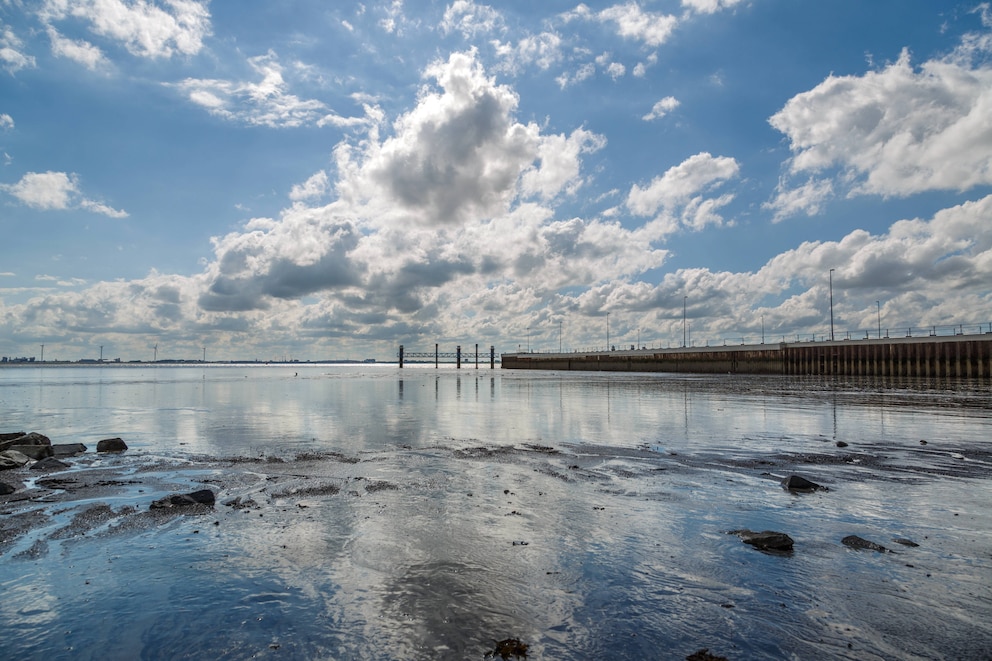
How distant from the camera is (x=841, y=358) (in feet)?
275

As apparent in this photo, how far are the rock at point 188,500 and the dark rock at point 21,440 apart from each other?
908 centimetres

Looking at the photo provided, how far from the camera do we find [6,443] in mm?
15555

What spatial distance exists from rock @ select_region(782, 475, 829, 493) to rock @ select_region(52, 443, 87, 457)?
1925cm

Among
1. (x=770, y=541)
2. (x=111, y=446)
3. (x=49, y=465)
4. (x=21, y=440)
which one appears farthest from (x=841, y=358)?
(x=21, y=440)

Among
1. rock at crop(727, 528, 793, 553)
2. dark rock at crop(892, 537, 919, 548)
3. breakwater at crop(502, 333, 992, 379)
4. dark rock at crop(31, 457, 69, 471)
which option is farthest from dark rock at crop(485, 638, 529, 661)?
breakwater at crop(502, 333, 992, 379)

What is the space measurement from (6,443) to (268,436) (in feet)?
23.6

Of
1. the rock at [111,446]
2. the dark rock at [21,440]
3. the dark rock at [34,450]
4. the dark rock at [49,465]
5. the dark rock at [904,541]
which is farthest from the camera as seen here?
the rock at [111,446]

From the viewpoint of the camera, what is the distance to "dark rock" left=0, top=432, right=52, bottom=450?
1555 centimetres

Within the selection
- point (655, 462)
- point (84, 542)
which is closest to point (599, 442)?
point (655, 462)

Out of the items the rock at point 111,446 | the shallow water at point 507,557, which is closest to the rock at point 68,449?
the rock at point 111,446

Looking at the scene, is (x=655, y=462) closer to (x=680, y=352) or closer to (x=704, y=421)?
(x=704, y=421)

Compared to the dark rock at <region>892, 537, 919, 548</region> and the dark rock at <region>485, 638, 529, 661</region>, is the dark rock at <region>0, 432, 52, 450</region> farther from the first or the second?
the dark rock at <region>892, 537, 919, 548</region>

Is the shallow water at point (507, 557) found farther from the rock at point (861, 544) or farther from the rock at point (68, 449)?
the rock at point (68, 449)

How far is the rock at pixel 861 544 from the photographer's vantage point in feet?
25.0
